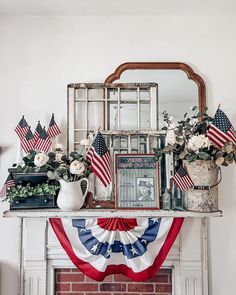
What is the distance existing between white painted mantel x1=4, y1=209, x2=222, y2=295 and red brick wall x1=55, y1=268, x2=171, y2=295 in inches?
2.2

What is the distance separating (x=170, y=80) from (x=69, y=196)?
3.67ft

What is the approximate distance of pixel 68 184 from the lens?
1.96 meters

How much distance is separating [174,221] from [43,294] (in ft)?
3.46

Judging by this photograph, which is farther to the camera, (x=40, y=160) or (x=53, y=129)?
(x=53, y=129)

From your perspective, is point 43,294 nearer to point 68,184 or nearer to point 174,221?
point 68,184

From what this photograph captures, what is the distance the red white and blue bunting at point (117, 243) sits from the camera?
2133 millimetres

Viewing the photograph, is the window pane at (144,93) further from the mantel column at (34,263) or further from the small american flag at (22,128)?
the mantel column at (34,263)

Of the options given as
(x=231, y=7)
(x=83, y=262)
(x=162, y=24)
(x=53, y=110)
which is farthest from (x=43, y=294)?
(x=231, y=7)

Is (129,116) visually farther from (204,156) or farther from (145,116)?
(204,156)

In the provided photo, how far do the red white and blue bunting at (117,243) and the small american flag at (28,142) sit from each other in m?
0.52

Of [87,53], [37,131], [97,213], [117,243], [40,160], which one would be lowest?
[117,243]

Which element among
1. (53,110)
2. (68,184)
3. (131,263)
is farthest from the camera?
(53,110)

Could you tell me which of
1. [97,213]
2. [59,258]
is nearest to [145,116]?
[97,213]

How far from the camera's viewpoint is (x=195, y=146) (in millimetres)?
1899
